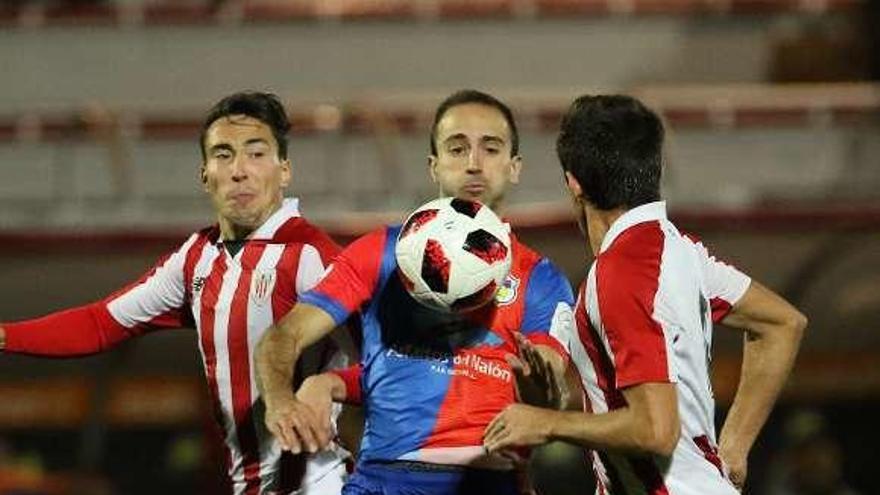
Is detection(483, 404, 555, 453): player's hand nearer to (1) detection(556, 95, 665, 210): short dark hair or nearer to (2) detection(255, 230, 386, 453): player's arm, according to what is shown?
(2) detection(255, 230, 386, 453): player's arm

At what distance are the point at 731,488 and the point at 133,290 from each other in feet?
6.10

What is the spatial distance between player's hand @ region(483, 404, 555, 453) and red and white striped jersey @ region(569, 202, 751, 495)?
0.17 m

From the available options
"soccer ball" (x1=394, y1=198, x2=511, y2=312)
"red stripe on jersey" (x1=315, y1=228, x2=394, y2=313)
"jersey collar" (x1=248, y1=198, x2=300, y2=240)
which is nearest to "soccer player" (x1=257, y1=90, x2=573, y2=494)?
"red stripe on jersey" (x1=315, y1=228, x2=394, y2=313)

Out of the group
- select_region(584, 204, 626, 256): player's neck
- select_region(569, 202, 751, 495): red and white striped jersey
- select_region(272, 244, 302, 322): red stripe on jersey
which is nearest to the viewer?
select_region(569, 202, 751, 495): red and white striped jersey

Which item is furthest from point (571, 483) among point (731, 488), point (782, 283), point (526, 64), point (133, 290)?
point (731, 488)

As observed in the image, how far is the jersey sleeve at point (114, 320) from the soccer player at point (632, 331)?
1.35 m

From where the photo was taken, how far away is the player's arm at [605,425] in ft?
11.7

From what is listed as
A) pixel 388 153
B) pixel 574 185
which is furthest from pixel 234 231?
pixel 388 153

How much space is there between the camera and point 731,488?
3969 mm

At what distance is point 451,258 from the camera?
4.09 meters

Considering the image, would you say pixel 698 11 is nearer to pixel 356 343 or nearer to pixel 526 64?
pixel 526 64

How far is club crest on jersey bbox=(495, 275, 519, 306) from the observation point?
434 cm

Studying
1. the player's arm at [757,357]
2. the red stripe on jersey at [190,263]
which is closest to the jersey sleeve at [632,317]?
the player's arm at [757,357]

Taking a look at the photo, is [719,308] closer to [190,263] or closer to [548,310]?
[548,310]
